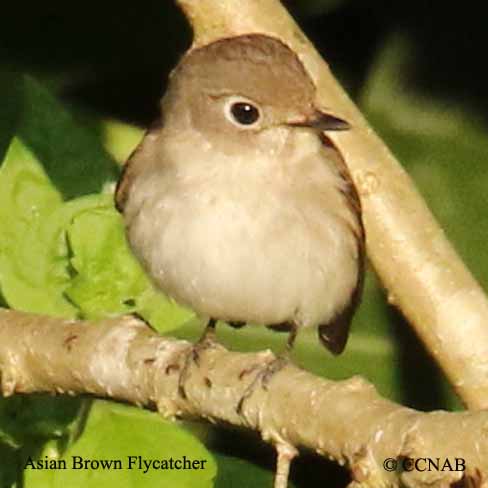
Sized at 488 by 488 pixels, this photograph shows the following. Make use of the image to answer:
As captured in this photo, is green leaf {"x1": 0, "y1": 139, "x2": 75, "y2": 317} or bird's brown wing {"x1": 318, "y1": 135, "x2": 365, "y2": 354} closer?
green leaf {"x1": 0, "y1": 139, "x2": 75, "y2": 317}

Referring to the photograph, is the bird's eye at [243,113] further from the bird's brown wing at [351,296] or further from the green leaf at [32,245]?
the green leaf at [32,245]

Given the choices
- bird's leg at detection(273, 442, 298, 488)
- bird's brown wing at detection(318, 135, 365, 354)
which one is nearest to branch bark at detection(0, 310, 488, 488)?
bird's leg at detection(273, 442, 298, 488)

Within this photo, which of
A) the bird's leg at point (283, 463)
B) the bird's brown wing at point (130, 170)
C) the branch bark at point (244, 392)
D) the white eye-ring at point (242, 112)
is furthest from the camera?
the bird's brown wing at point (130, 170)

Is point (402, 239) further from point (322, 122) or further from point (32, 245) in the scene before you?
point (32, 245)

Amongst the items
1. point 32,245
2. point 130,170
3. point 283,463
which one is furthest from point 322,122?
point 283,463

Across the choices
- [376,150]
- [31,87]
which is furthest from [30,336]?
[376,150]

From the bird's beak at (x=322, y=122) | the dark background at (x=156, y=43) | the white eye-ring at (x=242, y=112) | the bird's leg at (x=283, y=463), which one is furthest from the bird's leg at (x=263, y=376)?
the dark background at (x=156, y=43)

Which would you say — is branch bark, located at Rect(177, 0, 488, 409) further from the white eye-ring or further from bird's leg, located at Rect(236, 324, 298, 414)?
bird's leg, located at Rect(236, 324, 298, 414)
